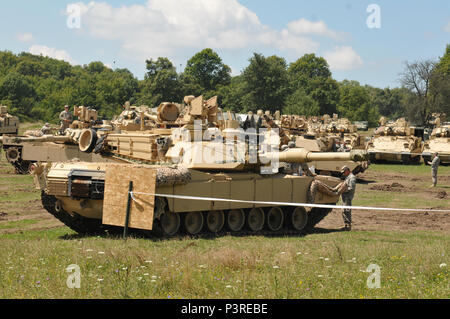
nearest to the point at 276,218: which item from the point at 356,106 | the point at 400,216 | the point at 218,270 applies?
the point at 400,216

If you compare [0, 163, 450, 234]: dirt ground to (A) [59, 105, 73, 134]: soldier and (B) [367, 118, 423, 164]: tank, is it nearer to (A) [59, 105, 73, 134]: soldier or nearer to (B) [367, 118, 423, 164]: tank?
(A) [59, 105, 73, 134]: soldier

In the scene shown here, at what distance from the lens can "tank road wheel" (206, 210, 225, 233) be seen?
14052 mm

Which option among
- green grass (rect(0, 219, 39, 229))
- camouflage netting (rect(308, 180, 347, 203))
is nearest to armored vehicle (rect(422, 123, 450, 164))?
camouflage netting (rect(308, 180, 347, 203))

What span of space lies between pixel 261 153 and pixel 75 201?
4.48 metres

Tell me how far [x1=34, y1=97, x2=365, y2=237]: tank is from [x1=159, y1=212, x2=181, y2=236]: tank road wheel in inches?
0.9

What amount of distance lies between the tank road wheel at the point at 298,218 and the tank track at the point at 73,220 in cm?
486

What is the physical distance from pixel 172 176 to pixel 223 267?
4.04 m

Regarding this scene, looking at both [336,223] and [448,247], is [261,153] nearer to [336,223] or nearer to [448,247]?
[336,223]

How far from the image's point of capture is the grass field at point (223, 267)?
7.05 m

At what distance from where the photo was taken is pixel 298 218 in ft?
51.6

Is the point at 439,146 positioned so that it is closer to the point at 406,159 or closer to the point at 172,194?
the point at 406,159

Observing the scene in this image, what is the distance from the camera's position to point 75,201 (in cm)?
1270
